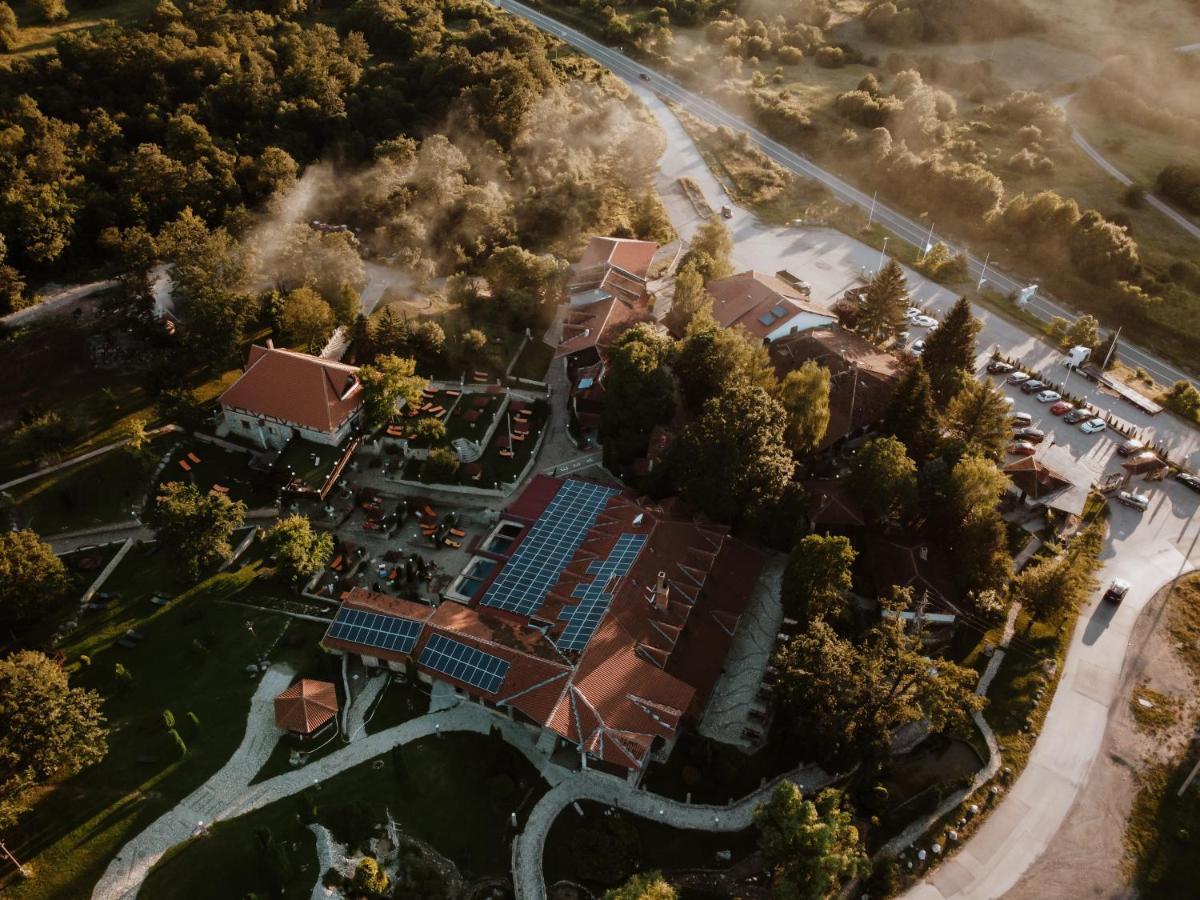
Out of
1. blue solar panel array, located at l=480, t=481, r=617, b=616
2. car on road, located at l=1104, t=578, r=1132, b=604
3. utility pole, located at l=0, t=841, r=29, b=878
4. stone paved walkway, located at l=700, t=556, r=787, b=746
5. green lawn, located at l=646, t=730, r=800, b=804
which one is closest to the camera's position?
utility pole, located at l=0, t=841, r=29, b=878

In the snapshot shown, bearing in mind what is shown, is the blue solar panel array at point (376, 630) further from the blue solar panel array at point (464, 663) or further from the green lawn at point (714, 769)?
the green lawn at point (714, 769)

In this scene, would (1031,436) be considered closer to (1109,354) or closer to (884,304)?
(1109,354)

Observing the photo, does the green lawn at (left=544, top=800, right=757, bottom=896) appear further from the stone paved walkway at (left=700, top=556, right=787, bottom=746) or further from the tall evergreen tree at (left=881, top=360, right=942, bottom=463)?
the tall evergreen tree at (left=881, top=360, right=942, bottom=463)

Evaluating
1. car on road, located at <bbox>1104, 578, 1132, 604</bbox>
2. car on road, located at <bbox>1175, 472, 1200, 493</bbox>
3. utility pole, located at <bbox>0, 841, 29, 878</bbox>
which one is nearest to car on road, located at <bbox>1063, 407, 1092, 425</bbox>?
car on road, located at <bbox>1175, 472, 1200, 493</bbox>

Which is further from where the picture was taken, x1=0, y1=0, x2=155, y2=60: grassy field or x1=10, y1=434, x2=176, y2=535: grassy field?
x1=0, y1=0, x2=155, y2=60: grassy field

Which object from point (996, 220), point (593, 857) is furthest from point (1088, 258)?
point (593, 857)

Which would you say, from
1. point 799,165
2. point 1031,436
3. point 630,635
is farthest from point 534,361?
point 799,165

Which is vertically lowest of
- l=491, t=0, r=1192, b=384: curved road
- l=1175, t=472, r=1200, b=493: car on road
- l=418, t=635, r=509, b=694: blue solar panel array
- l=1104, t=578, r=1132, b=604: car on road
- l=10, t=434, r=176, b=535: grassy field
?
l=10, t=434, r=176, b=535: grassy field
